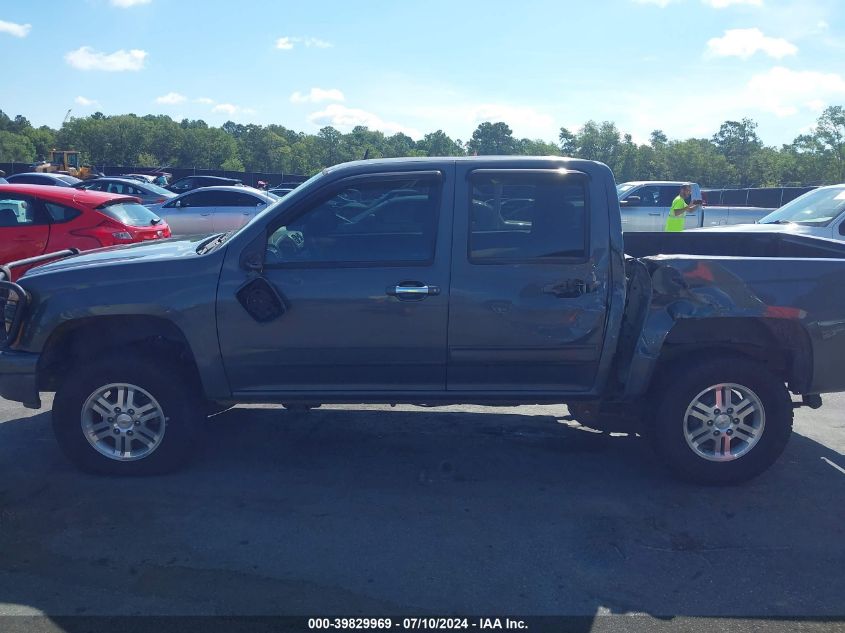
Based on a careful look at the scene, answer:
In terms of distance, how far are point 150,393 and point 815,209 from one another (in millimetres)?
9786

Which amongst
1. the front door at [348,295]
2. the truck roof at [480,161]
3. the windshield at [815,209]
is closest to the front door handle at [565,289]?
the front door at [348,295]

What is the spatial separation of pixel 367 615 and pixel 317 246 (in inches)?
88.0

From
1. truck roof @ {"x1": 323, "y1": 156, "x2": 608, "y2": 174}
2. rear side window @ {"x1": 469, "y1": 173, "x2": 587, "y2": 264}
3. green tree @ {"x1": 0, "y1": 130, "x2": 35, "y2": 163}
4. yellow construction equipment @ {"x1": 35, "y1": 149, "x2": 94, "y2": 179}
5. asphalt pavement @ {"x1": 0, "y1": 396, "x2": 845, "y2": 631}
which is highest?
green tree @ {"x1": 0, "y1": 130, "x2": 35, "y2": 163}

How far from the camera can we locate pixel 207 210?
59.3 feet

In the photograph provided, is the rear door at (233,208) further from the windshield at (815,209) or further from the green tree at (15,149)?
the green tree at (15,149)

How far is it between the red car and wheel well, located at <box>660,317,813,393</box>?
736cm

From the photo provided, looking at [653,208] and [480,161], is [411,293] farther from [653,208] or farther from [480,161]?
[653,208]

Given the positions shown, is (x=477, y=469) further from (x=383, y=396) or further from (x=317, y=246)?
(x=317, y=246)

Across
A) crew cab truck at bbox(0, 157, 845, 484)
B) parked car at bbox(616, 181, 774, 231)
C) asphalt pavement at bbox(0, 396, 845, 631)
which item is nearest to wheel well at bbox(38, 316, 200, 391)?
crew cab truck at bbox(0, 157, 845, 484)

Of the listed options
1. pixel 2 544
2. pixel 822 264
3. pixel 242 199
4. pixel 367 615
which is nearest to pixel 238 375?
pixel 2 544

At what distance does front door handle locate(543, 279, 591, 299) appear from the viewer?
473 centimetres

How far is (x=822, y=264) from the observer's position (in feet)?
15.8

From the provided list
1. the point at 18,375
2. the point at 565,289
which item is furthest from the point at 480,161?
the point at 18,375

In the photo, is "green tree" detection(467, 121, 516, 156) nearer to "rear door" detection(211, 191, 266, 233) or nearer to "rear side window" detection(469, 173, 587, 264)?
"rear door" detection(211, 191, 266, 233)
